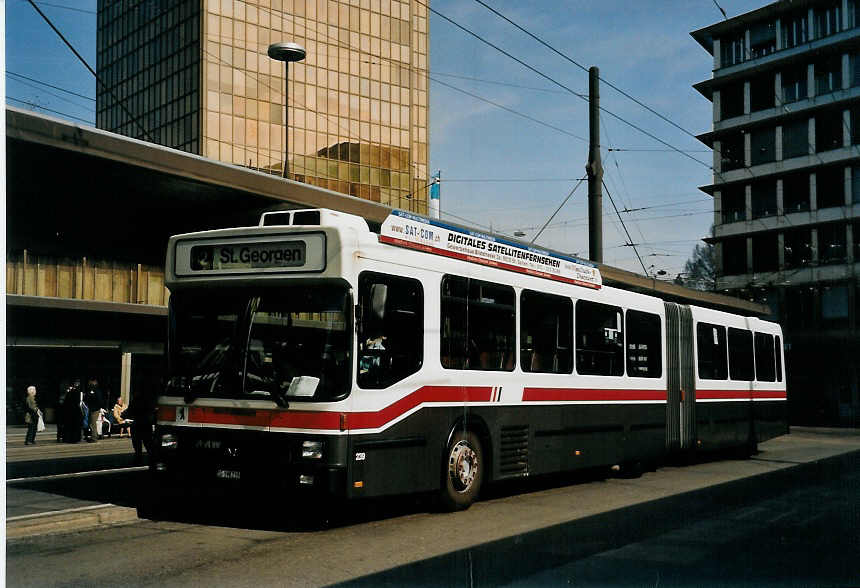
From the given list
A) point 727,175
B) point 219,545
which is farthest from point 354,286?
point 727,175

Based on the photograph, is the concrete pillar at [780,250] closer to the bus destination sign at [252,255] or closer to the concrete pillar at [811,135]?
the concrete pillar at [811,135]

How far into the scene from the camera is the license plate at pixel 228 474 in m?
9.05

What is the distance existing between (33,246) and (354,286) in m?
12.0

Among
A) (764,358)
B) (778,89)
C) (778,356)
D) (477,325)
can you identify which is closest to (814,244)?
(778,89)

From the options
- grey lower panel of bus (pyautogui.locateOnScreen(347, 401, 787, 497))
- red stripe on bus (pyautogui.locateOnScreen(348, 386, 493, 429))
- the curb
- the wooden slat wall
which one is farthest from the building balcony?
the curb

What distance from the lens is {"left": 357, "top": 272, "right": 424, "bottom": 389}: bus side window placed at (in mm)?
9203

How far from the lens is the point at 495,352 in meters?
11.4

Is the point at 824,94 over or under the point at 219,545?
over

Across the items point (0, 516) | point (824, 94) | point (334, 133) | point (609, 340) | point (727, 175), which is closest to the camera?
point (0, 516)

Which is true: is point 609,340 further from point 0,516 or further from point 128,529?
point 0,516

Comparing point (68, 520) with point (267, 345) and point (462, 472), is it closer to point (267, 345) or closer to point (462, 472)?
point (267, 345)

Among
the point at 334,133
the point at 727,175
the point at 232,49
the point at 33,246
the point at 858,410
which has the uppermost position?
the point at 232,49

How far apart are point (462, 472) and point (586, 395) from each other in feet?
11.1

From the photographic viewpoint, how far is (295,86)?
207ft
